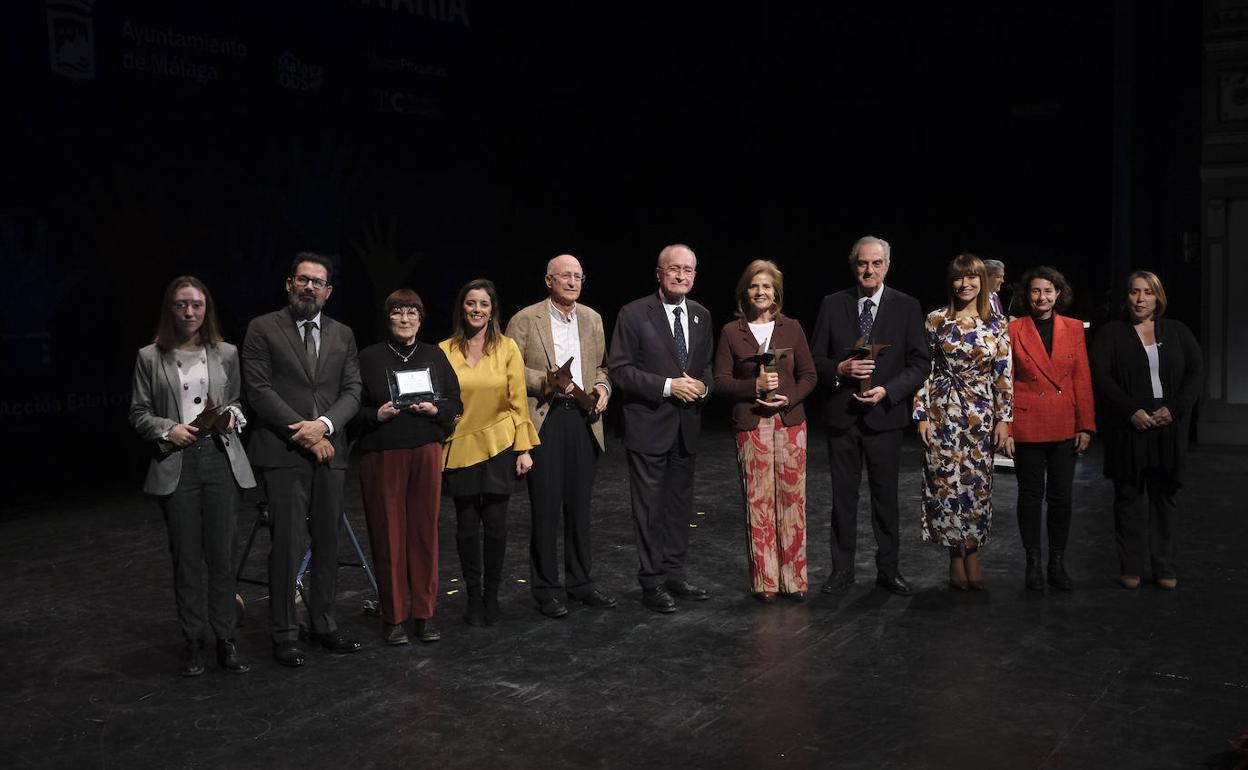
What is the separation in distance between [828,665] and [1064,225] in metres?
7.49

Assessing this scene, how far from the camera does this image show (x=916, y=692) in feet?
12.2

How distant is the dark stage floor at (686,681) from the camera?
10.8 ft

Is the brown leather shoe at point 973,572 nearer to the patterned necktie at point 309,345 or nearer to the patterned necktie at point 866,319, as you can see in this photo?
the patterned necktie at point 866,319

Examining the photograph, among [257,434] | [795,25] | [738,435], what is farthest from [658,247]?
[257,434]

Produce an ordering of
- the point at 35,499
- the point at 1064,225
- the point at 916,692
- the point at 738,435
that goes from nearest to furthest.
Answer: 1. the point at 916,692
2. the point at 738,435
3. the point at 35,499
4. the point at 1064,225

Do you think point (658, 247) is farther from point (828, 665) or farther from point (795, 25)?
point (828, 665)

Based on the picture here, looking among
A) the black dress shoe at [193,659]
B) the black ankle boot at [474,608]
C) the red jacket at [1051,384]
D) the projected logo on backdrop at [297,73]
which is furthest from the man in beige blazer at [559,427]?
the projected logo on backdrop at [297,73]

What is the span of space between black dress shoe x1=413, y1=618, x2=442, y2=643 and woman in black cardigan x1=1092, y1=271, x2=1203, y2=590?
2655 mm

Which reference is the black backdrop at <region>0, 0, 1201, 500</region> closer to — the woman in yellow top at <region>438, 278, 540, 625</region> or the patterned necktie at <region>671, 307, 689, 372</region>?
the woman in yellow top at <region>438, 278, 540, 625</region>

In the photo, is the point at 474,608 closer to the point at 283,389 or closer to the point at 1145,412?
the point at 283,389

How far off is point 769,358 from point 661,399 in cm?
43

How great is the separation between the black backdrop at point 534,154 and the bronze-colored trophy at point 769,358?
490 centimetres

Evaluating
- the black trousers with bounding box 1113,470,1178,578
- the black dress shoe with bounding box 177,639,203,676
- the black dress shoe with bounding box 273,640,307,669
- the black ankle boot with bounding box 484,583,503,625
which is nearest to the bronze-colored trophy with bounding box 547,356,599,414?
the black ankle boot with bounding box 484,583,503,625

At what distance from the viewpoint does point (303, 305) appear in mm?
4000
